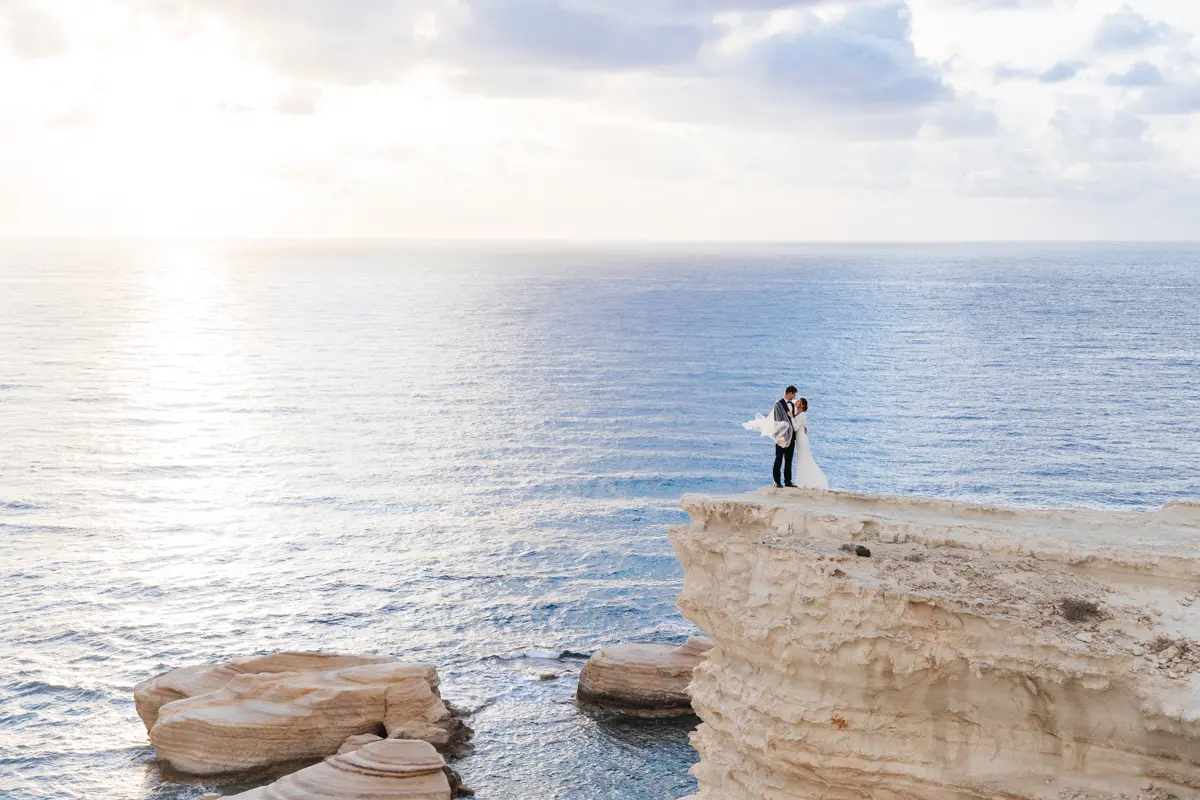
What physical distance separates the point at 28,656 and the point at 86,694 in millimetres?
4379

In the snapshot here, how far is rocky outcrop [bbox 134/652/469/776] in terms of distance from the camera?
29453 millimetres

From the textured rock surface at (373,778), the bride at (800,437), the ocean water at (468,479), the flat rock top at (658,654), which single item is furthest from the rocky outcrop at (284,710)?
the bride at (800,437)

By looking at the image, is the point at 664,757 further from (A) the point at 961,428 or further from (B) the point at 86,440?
(B) the point at 86,440

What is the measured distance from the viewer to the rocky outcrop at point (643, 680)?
32.8 meters

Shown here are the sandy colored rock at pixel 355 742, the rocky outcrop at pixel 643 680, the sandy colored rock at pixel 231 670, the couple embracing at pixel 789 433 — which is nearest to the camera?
the couple embracing at pixel 789 433

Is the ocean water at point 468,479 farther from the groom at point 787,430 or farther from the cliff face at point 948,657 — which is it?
the cliff face at point 948,657

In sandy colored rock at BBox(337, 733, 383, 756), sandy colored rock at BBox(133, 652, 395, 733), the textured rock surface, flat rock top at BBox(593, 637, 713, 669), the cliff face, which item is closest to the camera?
the cliff face

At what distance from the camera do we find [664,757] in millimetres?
30484

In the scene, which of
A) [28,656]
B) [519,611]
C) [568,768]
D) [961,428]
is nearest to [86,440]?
[28,656]

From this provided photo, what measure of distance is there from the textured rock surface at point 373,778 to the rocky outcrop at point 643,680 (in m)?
7.27

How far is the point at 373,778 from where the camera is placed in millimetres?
26047

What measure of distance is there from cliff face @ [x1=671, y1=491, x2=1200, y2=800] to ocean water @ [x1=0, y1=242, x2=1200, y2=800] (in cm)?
959

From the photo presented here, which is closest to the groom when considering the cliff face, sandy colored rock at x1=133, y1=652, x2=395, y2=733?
the cliff face

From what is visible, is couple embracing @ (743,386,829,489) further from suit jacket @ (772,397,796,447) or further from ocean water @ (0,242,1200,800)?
ocean water @ (0,242,1200,800)
